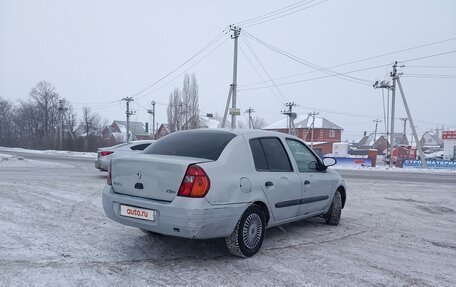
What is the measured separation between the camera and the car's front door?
5.51 meters

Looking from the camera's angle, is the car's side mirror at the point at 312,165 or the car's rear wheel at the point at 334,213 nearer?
the car's side mirror at the point at 312,165

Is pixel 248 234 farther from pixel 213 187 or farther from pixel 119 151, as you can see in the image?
pixel 119 151

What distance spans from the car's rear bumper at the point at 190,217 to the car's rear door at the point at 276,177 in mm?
585

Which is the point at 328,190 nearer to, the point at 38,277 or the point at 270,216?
the point at 270,216

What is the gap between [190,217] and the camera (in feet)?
12.6

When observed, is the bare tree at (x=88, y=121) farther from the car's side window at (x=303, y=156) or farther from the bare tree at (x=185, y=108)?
the car's side window at (x=303, y=156)

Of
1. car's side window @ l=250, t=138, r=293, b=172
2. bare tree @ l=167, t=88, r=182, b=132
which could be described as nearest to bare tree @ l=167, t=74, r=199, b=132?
bare tree @ l=167, t=88, r=182, b=132

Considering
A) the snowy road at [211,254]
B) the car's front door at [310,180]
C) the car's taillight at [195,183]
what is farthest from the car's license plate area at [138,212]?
→ the car's front door at [310,180]

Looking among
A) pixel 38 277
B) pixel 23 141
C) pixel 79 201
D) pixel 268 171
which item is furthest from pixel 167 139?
pixel 23 141

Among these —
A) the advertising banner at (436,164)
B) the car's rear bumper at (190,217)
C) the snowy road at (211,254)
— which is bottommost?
the advertising banner at (436,164)

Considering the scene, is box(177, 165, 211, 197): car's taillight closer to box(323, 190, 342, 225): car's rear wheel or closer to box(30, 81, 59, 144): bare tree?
box(323, 190, 342, 225): car's rear wheel

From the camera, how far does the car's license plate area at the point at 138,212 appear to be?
4097mm

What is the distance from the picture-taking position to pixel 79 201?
7980 mm

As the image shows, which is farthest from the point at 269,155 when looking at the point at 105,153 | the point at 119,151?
the point at 105,153
